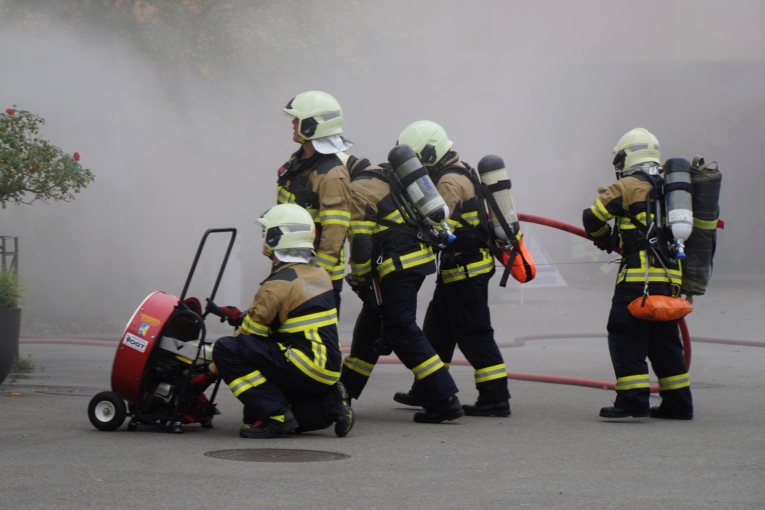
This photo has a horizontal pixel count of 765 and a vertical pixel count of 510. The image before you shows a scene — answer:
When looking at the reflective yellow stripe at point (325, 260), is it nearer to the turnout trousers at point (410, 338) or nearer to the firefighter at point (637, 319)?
the turnout trousers at point (410, 338)

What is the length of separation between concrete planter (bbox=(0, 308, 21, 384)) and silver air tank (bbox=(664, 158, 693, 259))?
3830 millimetres

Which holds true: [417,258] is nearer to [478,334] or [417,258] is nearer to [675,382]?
[478,334]

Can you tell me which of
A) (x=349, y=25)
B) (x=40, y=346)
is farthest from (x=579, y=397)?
(x=349, y=25)

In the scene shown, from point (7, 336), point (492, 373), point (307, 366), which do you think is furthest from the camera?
point (7, 336)

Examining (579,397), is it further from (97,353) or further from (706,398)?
(97,353)

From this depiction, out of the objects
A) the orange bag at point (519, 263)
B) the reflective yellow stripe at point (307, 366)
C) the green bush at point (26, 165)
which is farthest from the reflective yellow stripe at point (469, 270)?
the green bush at point (26, 165)

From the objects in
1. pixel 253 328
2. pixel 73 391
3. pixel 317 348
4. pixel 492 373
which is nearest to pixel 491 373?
pixel 492 373

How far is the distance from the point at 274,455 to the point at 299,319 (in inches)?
25.6

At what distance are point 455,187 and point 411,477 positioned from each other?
1.97 meters

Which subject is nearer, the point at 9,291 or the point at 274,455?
the point at 274,455

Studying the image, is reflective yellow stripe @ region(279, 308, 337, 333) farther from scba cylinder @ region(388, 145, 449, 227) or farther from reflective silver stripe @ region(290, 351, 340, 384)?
scba cylinder @ region(388, 145, 449, 227)

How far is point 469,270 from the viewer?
507cm

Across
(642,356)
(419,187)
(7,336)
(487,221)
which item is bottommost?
(7,336)

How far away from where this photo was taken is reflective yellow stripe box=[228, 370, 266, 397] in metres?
4.20
